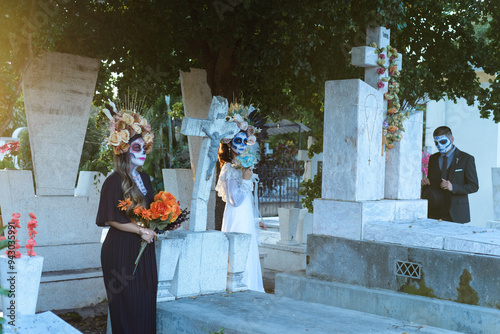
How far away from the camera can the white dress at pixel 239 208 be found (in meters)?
7.50

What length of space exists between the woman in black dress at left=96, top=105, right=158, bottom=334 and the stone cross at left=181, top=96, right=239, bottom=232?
526mm

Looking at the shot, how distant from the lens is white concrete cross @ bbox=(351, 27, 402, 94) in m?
6.93

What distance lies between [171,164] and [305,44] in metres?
10.0

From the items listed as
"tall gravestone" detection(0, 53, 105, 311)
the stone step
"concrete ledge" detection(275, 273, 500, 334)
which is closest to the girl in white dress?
"concrete ledge" detection(275, 273, 500, 334)

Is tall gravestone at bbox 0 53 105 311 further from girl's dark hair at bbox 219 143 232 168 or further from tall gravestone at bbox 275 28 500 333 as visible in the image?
tall gravestone at bbox 275 28 500 333

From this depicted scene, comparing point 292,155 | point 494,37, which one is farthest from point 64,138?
point 292,155

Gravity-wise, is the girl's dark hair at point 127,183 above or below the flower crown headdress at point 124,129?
below

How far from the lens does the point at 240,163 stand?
751cm

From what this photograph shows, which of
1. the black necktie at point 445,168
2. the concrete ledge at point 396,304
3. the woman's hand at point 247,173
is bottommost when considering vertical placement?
the concrete ledge at point 396,304

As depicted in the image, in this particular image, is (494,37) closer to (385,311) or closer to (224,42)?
(224,42)

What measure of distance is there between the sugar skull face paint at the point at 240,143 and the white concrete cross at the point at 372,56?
1520mm

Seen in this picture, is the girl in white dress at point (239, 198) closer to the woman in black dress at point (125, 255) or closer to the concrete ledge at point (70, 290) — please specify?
the concrete ledge at point (70, 290)

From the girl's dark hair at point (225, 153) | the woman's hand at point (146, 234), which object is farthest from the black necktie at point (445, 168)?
the woman's hand at point (146, 234)

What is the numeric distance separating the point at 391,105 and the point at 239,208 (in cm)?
215
